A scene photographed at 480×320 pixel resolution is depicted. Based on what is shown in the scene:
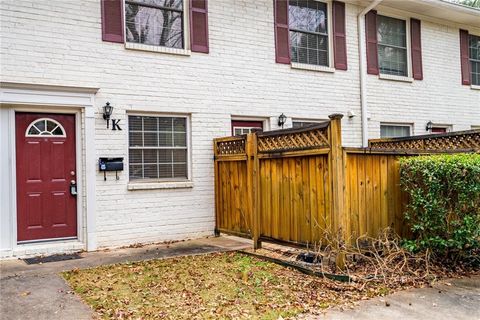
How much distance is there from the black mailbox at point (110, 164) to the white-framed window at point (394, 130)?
21.8ft

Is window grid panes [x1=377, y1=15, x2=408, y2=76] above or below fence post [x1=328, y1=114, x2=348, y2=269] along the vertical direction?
above

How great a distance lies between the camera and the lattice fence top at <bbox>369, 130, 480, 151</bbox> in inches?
291

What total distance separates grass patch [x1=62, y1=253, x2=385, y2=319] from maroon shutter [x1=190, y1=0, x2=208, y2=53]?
424 cm

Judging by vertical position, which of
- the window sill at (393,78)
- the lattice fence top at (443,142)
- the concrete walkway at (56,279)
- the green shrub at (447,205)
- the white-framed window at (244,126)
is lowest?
the concrete walkway at (56,279)

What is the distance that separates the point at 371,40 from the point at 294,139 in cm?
567

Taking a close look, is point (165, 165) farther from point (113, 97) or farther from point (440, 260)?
point (440, 260)

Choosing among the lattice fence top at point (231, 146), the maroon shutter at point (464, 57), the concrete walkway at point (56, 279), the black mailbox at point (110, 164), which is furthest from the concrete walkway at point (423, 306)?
the maroon shutter at point (464, 57)

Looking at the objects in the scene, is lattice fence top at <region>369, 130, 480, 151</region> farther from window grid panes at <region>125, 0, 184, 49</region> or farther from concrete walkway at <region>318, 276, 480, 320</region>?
window grid panes at <region>125, 0, 184, 49</region>

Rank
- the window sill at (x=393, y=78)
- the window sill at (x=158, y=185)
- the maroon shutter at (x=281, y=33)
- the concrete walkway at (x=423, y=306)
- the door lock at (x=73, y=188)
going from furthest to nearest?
1. the window sill at (x=393, y=78)
2. the maroon shutter at (x=281, y=33)
3. the window sill at (x=158, y=185)
4. the door lock at (x=73, y=188)
5. the concrete walkway at (x=423, y=306)

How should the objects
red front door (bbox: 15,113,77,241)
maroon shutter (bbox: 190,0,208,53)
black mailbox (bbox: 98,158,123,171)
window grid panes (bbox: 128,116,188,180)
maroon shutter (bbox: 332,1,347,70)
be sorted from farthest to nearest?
maroon shutter (bbox: 332,1,347,70) < maroon shutter (bbox: 190,0,208,53) < window grid panes (bbox: 128,116,188,180) < black mailbox (bbox: 98,158,123,171) < red front door (bbox: 15,113,77,241)

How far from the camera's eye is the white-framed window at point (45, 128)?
6.84m

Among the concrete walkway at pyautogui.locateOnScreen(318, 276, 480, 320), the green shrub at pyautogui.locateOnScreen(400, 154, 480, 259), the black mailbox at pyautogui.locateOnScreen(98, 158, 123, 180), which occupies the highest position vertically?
the black mailbox at pyautogui.locateOnScreen(98, 158, 123, 180)

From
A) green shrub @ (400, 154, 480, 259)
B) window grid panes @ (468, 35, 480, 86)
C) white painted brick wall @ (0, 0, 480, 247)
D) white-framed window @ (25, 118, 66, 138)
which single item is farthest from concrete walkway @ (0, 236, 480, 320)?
window grid panes @ (468, 35, 480, 86)

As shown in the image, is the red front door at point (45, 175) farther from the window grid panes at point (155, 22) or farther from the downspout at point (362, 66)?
the downspout at point (362, 66)
